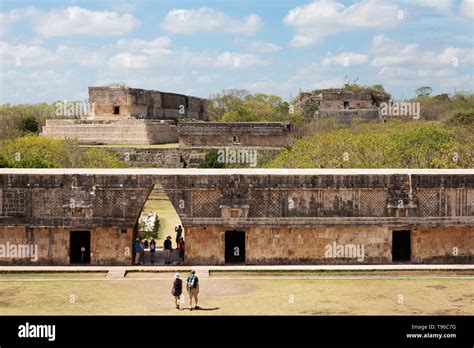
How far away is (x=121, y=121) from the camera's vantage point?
49781mm

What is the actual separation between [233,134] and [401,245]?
25.7 meters

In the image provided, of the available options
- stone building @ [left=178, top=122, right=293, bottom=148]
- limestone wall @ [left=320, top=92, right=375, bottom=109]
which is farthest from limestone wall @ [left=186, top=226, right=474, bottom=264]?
limestone wall @ [left=320, top=92, right=375, bottom=109]

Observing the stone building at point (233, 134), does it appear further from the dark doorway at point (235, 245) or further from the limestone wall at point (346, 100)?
the dark doorway at point (235, 245)

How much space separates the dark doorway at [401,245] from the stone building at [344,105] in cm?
3875

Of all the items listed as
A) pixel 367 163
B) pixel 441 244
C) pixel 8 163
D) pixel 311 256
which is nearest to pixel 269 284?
pixel 311 256

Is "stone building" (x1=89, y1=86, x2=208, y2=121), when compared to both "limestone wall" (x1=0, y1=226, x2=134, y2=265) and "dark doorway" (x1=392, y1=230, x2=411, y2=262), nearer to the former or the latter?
"limestone wall" (x1=0, y1=226, x2=134, y2=265)

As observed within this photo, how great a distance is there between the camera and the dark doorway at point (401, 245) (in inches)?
912

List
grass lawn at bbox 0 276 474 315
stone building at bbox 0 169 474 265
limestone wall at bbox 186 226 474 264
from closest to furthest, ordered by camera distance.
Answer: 1. grass lawn at bbox 0 276 474 315
2. stone building at bbox 0 169 474 265
3. limestone wall at bbox 186 226 474 264

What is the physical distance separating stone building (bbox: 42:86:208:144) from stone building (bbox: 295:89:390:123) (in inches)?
555

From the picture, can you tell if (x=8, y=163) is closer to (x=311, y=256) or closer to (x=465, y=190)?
(x=311, y=256)

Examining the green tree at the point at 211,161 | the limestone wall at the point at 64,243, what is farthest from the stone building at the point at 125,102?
the limestone wall at the point at 64,243

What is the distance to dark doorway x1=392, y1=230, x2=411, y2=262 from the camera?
2316cm

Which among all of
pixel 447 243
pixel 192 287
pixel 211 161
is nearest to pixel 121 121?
pixel 211 161
